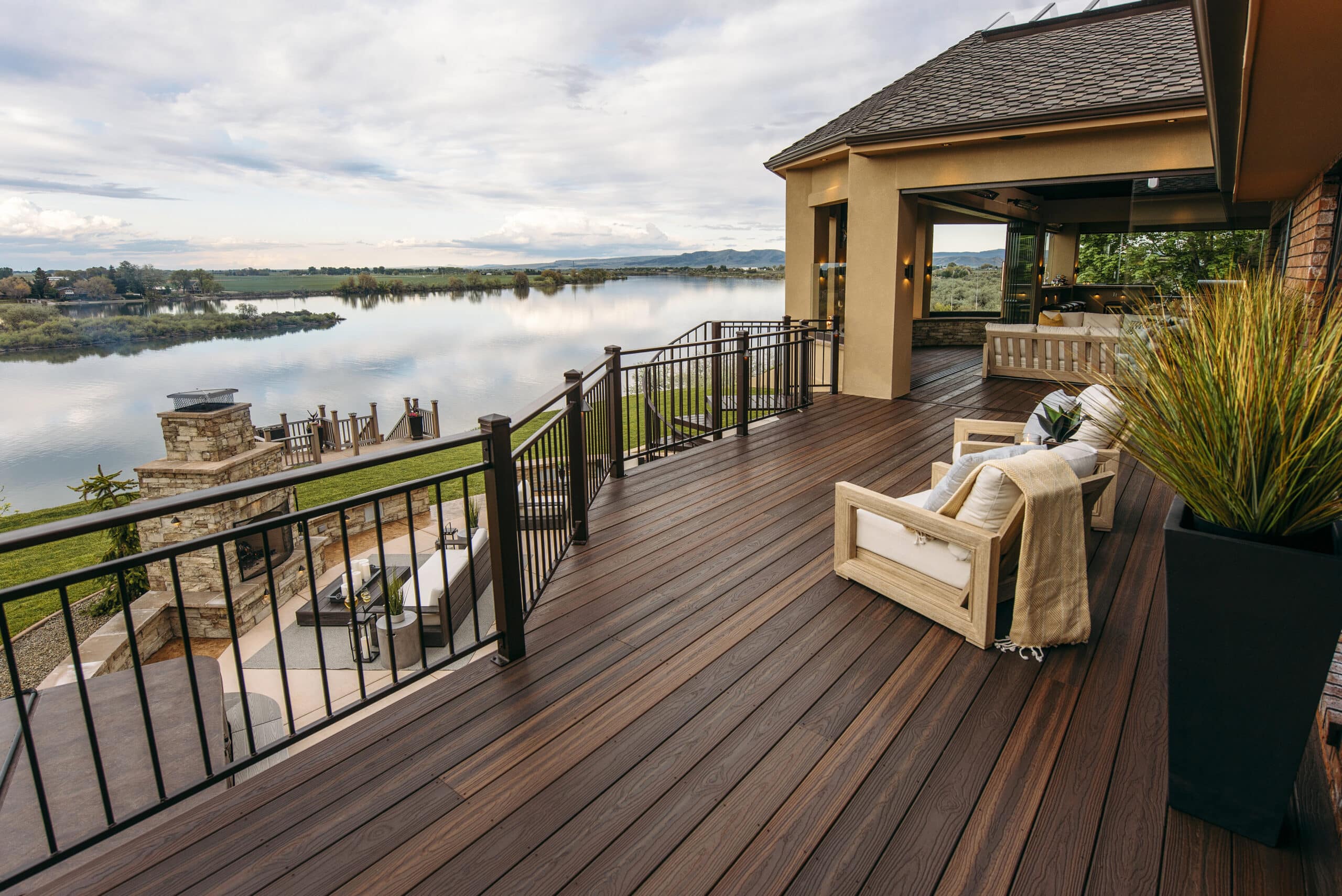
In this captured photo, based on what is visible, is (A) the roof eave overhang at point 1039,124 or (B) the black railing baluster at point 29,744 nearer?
(B) the black railing baluster at point 29,744

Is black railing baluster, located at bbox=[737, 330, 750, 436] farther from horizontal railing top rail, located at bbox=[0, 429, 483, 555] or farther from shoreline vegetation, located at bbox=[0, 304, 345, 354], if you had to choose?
shoreline vegetation, located at bbox=[0, 304, 345, 354]

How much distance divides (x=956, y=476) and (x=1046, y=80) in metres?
8.49

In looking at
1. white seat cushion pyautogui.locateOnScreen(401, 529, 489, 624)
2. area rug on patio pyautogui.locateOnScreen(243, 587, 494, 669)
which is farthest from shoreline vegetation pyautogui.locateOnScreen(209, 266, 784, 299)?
area rug on patio pyautogui.locateOnScreen(243, 587, 494, 669)

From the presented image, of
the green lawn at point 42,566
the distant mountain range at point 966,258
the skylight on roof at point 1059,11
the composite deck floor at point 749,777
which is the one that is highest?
the skylight on roof at point 1059,11

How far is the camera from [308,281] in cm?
3619

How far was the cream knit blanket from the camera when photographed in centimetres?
272

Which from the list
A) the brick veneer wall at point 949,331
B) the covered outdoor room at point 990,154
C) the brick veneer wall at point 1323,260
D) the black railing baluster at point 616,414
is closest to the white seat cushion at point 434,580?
the black railing baluster at point 616,414

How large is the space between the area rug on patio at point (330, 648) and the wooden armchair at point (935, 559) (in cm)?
572

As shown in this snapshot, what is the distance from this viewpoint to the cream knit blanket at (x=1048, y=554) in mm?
2725

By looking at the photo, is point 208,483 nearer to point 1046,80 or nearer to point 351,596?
point 351,596

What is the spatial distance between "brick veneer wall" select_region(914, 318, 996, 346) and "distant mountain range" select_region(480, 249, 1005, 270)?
144 centimetres

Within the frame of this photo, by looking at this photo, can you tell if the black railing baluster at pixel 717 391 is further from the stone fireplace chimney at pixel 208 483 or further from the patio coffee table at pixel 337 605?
the stone fireplace chimney at pixel 208 483

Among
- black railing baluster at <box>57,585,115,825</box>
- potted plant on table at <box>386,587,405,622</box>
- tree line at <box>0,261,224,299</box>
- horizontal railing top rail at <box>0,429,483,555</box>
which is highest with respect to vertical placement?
tree line at <box>0,261,224,299</box>

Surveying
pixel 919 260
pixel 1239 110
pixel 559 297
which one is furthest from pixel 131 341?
pixel 1239 110
